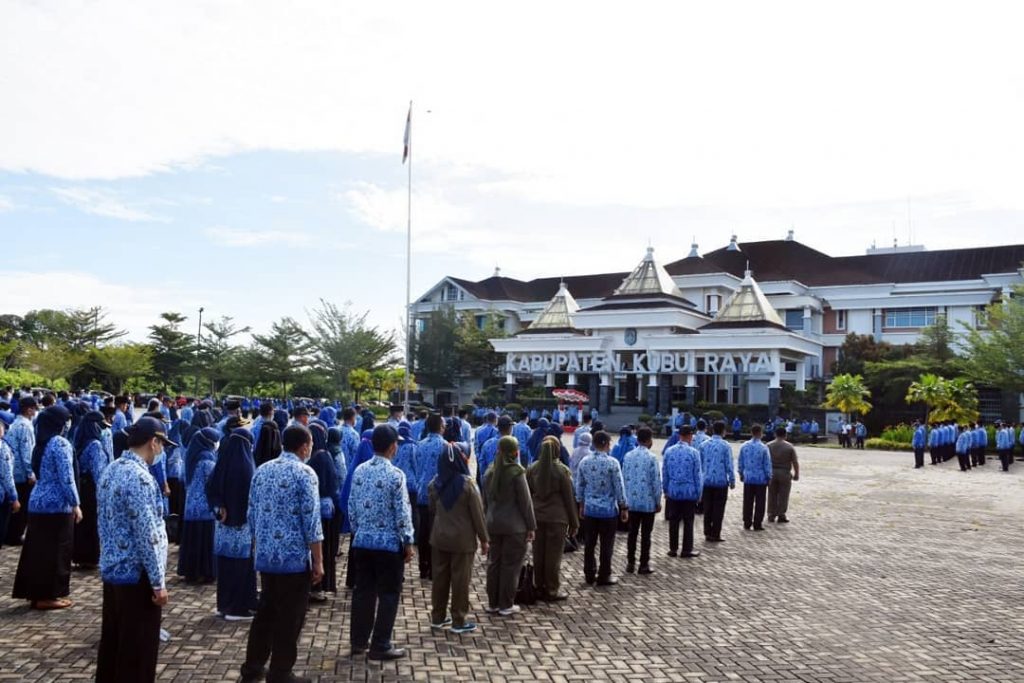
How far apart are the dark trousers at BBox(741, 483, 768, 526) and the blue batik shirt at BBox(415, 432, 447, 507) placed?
21.2 feet

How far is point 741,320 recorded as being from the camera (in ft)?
151

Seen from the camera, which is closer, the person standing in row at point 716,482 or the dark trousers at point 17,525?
the dark trousers at point 17,525

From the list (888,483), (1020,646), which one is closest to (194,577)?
(1020,646)

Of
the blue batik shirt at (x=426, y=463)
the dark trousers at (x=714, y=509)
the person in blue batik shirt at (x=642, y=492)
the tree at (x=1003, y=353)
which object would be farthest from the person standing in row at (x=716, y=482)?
the tree at (x=1003, y=353)

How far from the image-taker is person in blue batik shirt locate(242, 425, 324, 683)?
18.4ft

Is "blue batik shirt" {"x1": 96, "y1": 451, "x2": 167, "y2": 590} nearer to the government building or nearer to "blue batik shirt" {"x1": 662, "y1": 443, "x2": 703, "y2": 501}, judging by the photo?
"blue batik shirt" {"x1": 662, "y1": 443, "x2": 703, "y2": 501}

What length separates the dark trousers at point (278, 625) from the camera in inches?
220

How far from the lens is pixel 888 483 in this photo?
71.8 ft

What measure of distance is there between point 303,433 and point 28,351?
2096 inches

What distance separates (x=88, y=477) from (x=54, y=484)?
44.0 inches

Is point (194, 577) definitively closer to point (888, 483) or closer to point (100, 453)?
point (100, 453)

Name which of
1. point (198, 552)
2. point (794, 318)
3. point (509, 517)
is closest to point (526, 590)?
point (509, 517)

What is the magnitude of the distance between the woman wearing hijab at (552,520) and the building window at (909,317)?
48.7m

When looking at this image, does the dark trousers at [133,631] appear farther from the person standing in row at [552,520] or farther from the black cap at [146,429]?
the person standing in row at [552,520]
